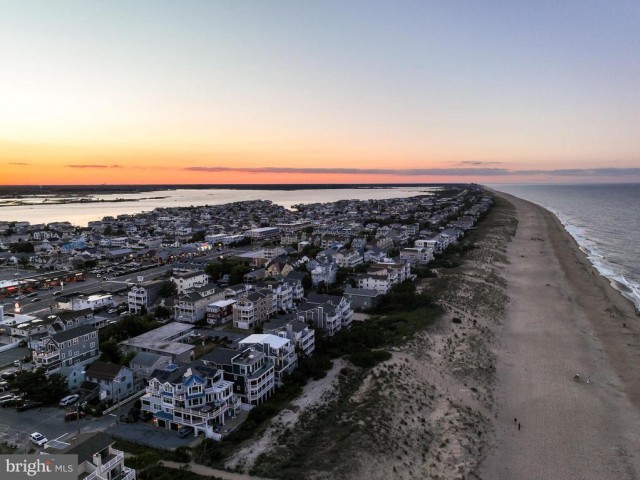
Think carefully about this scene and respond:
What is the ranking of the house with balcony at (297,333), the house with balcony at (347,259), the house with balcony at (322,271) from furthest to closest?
the house with balcony at (347,259), the house with balcony at (322,271), the house with balcony at (297,333)

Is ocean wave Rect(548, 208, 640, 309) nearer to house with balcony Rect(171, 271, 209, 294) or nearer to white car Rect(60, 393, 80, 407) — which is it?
house with balcony Rect(171, 271, 209, 294)

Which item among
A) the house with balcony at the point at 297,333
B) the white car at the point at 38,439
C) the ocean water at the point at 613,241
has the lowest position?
the ocean water at the point at 613,241

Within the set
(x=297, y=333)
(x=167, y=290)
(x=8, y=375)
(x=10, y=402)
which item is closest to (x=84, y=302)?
(x=167, y=290)

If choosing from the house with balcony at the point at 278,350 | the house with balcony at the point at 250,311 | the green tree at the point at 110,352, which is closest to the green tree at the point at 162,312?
the house with balcony at the point at 250,311

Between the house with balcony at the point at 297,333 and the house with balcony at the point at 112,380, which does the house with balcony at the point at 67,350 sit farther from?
the house with balcony at the point at 297,333

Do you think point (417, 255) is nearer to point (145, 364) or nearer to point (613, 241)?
point (145, 364)

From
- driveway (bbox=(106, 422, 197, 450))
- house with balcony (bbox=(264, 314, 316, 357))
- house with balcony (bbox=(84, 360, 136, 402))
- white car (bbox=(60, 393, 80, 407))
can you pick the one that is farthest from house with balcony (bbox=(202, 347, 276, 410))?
white car (bbox=(60, 393, 80, 407))
